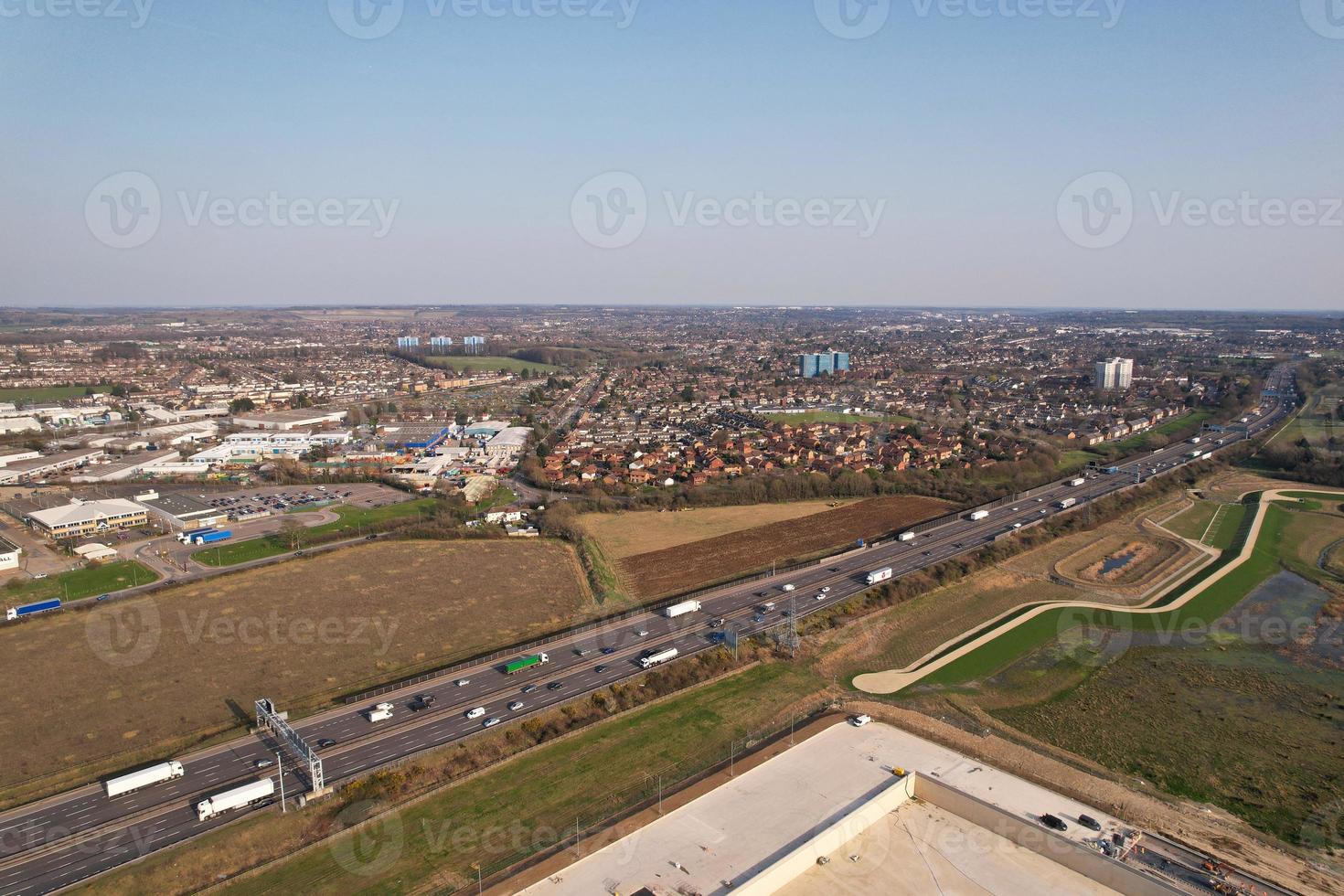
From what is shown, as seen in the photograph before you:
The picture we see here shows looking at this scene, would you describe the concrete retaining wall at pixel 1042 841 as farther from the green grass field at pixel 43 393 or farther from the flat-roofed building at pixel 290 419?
the green grass field at pixel 43 393

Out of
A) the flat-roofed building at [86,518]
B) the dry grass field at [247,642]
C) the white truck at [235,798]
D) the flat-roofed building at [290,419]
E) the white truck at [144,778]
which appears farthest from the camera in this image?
the flat-roofed building at [290,419]

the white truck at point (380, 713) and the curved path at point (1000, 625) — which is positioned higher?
the white truck at point (380, 713)

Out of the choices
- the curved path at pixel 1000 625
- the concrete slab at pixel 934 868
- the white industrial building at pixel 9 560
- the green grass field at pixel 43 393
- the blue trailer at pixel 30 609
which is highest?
the green grass field at pixel 43 393

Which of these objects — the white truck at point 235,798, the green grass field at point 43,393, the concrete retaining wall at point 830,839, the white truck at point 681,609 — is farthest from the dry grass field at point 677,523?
the green grass field at point 43,393

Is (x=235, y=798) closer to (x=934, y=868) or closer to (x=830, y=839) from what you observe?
(x=830, y=839)

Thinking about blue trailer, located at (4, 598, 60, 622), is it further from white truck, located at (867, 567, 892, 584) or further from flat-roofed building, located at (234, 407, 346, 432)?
flat-roofed building, located at (234, 407, 346, 432)

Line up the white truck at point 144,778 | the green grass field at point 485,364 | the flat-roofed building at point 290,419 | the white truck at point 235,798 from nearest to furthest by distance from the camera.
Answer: the white truck at point 235,798, the white truck at point 144,778, the flat-roofed building at point 290,419, the green grass field at point 485,364

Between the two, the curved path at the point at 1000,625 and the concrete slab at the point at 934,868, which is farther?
the curved path at the point at 1000,625
